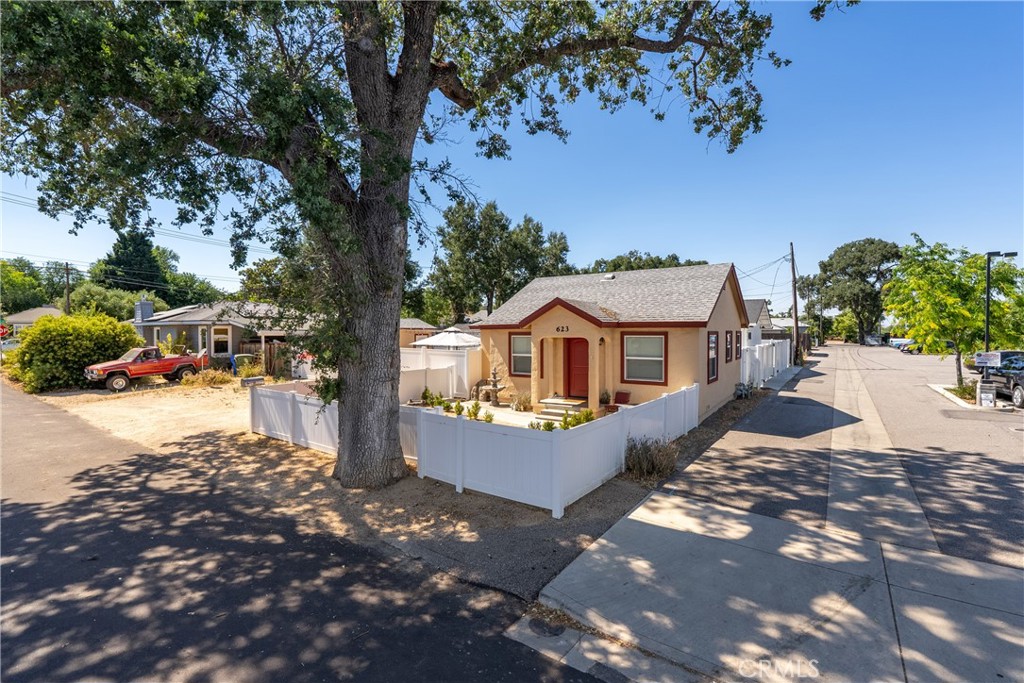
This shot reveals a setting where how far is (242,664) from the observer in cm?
335

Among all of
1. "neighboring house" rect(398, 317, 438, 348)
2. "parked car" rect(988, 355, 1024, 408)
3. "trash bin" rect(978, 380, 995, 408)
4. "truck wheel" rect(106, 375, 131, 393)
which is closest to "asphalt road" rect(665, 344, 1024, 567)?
"trash bin" rect(978, 380, 995, 408)

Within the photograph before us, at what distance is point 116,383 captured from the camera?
17344 millimetres

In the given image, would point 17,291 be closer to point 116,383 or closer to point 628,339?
point 116,383

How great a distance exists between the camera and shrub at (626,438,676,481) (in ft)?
24.9

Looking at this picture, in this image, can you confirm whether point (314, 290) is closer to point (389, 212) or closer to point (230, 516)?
point (389, 212)

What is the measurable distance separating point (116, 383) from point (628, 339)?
775 inches

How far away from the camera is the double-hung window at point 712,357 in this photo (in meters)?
13.5

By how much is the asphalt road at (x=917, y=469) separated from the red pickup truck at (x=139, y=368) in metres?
21.0

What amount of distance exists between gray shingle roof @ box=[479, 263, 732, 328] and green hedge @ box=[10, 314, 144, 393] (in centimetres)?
1648

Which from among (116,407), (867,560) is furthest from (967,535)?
(116,407)

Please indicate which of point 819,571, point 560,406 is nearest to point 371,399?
point 819,571

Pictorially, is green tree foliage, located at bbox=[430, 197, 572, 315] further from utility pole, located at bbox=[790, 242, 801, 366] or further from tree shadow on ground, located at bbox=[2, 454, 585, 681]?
tree shadow on ground, located at bbox=[2, 454, 585, 681]

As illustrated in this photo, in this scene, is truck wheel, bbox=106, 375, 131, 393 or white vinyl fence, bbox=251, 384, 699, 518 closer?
white vinyl fence, bbox=251, 384, 699, 518

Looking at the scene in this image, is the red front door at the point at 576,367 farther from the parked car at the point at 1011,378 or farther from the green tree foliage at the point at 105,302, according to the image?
the green tree foliage at the point at 105,302
